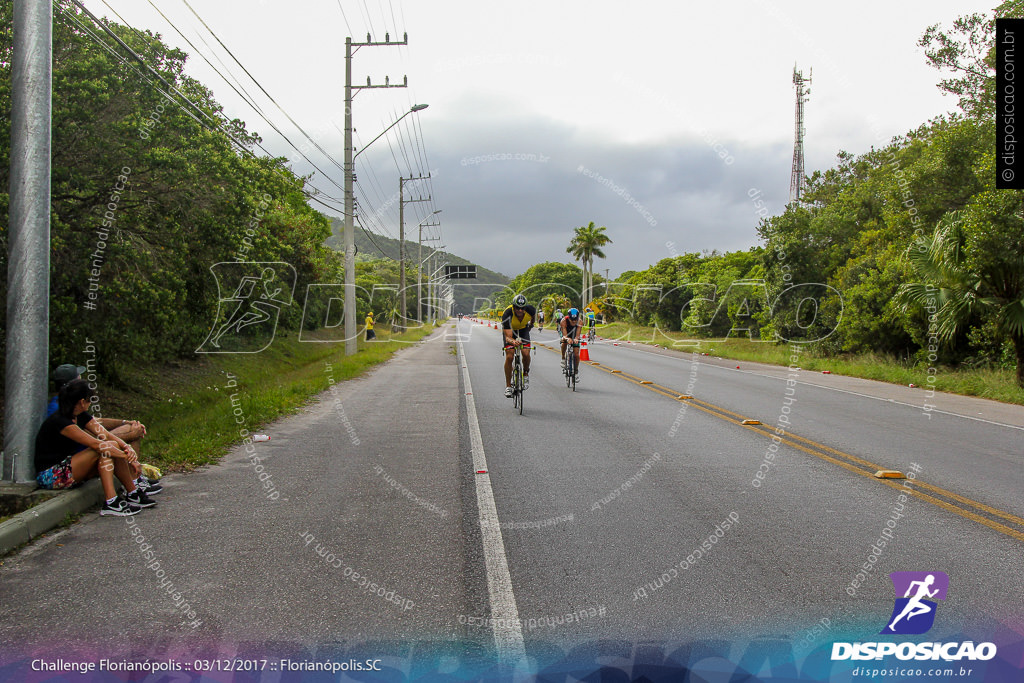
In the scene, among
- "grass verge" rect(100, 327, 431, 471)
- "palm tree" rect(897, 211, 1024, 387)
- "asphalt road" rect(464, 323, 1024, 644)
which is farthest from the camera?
"palm tree" rect(897, 211, 1024, 387)

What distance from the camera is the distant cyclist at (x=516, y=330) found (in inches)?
516

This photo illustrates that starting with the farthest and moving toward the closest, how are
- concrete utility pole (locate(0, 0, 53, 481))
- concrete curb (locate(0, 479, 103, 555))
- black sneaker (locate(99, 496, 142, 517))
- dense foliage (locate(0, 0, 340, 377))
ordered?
dense foliage (locate(0, 0, 340, 377)) → concrete utility pole (locate(0, 0, 53, 481)) → black sneaker (locate(99, 496, 142, 517)) → concrete curb (locate(0, 479, 103, 555))

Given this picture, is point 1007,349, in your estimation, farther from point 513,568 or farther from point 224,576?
point 224,576

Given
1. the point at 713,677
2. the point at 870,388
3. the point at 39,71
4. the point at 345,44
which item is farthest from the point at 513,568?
the point at 345,44

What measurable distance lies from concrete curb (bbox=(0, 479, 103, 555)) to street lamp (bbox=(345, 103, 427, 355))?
1824 centimetres

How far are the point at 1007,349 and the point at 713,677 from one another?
1903 centimetres

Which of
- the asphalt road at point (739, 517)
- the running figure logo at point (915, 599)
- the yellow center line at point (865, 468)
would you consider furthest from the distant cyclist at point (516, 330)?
the running figure logo at point (915, 599)

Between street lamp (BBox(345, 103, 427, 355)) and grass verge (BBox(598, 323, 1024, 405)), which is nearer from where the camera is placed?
grass verge (BBox(598, 323, 1024, 405))

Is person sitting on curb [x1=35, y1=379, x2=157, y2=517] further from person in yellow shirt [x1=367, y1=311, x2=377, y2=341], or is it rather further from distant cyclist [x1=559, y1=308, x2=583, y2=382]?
person in yellow shirt [x1=367, y1=311, x2=377, y2=341]

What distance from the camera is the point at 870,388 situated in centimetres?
1812

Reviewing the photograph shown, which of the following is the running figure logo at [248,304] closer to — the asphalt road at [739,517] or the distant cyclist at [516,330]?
the distant cyclist at [516,330]

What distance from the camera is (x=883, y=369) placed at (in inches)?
845

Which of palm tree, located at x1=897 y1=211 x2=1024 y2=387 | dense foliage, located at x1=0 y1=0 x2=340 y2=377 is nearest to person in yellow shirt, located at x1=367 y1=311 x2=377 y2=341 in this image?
dense foliage, located at x1=0 y1=0 x2=340 y2=377

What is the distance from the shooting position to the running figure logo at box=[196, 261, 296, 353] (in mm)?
17422
